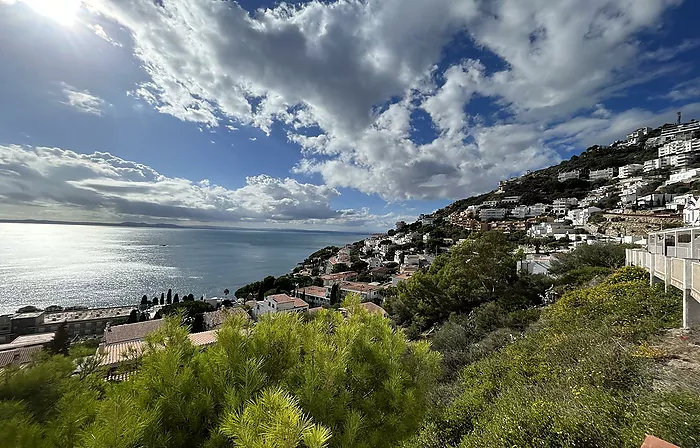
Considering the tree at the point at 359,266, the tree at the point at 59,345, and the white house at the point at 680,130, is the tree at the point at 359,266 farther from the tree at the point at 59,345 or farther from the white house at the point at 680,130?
the white house at the point at 680,130

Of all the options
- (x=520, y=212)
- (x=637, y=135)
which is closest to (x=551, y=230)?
(x=520, y=212)

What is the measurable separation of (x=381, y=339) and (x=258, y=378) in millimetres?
1203

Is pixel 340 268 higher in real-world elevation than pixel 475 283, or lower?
lower

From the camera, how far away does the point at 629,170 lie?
58.6m

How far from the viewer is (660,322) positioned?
18.7 ft

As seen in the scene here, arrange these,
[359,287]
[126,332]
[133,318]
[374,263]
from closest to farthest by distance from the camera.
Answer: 1. [126,332]
2. [133,318]
3. [359,287]
4. [374,263]

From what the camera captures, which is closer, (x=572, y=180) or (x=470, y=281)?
(x=470, y=281)

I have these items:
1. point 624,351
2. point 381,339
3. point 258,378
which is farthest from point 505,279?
point 258,378

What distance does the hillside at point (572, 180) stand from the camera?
63.4 metres

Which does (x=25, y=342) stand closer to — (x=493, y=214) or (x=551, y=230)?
(x=551, y=230)

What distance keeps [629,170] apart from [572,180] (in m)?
9.35

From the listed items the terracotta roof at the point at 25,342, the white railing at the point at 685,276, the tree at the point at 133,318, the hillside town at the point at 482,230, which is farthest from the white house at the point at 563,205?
the terracotta roof at the point at 25,342

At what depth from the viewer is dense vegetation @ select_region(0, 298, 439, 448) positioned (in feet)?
4.56

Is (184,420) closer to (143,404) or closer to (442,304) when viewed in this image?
(143,404)
